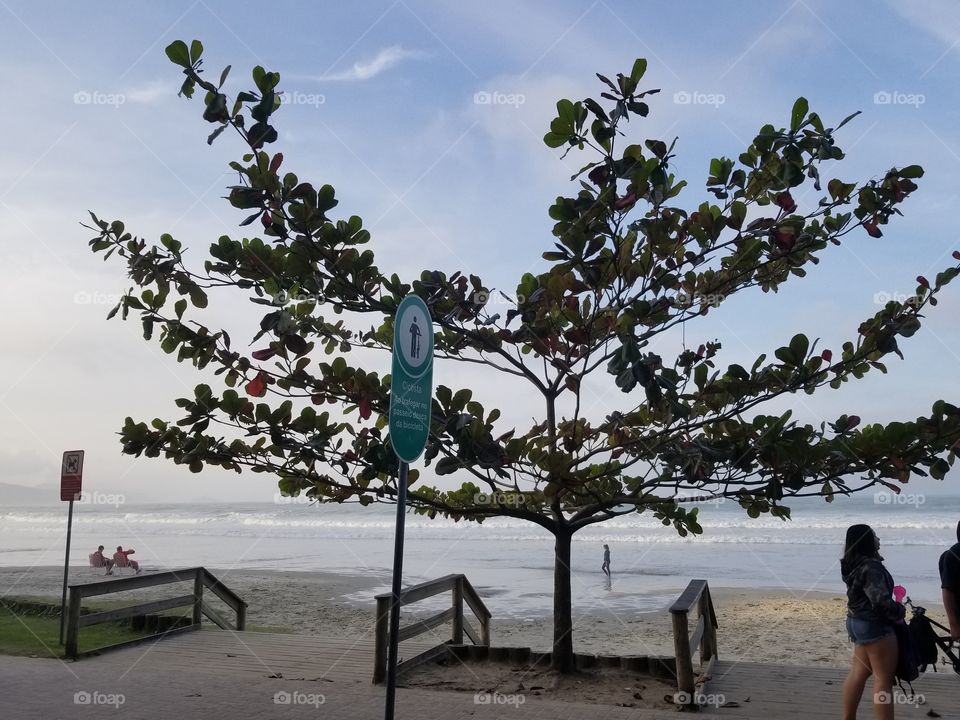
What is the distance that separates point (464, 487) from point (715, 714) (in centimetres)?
303

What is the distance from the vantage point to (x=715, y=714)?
6055mm

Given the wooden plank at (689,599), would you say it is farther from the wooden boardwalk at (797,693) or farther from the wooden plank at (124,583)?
the wooden plank at (124,583)

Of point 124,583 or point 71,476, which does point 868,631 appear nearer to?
point 124,583

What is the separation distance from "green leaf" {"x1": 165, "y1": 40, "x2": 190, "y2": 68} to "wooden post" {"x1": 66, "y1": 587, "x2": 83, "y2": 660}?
5.49 m

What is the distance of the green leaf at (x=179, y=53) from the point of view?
5.59 metres

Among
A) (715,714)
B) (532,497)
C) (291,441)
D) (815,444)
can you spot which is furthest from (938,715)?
(291,441)

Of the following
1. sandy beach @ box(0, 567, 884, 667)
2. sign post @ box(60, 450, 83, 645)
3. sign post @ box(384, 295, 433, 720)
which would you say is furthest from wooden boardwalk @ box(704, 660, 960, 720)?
sign post @ box(60, 450, 83, 645)

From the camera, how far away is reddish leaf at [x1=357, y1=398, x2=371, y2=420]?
262 inches

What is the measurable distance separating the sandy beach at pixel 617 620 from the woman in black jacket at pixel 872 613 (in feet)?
23.7

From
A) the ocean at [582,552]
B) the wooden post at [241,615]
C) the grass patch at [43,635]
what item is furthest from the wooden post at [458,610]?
the ocean at [582,552]

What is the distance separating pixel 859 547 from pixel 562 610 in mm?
2878

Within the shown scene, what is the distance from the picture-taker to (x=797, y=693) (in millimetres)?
6848

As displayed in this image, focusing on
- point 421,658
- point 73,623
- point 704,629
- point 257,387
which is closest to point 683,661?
A: point 704,629

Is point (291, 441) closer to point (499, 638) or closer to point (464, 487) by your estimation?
point (464, 487)
